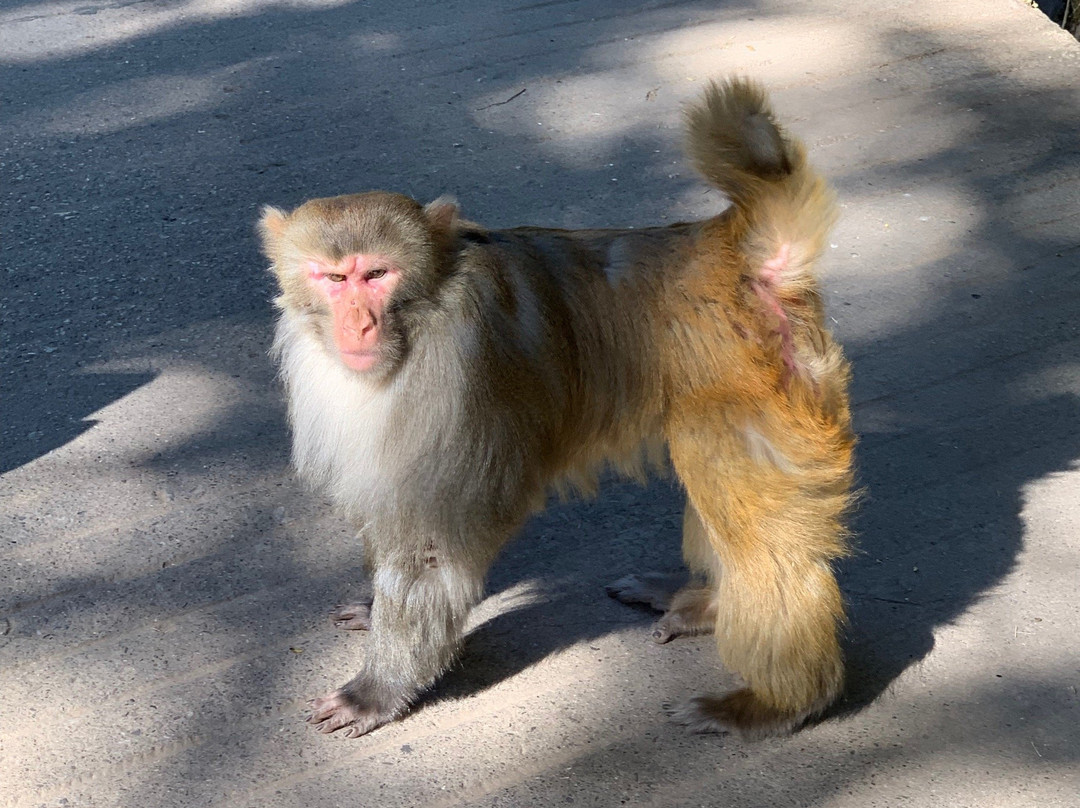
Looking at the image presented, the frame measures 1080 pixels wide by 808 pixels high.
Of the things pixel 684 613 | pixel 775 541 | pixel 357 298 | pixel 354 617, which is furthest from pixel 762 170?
pixel 354 617

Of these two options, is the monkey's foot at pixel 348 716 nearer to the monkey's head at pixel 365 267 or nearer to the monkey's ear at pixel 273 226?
the monkey's head at pixel 365 267

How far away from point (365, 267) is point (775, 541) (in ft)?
4.26

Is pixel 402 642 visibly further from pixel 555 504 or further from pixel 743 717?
pixel 555 504

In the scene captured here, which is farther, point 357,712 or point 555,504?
point 555,504

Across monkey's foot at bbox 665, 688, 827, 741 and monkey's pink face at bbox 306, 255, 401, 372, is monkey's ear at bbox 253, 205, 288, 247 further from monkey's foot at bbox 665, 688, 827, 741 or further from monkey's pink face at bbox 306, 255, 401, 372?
monkey's foot at bbox 665, 688, 827, 741

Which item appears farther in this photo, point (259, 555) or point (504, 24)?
point (504, 24)

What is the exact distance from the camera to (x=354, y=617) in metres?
3.90

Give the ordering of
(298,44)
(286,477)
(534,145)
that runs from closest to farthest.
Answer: (286,477) → (534,145) → (298,44)

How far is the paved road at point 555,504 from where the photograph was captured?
349cm

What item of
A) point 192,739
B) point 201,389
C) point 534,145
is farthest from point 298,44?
point 192,739

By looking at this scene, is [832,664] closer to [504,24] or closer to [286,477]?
[286,477]

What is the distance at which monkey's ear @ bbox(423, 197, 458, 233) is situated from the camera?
3.16 metres

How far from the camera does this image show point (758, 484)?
327cm

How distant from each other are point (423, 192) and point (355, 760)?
10.9 feet
